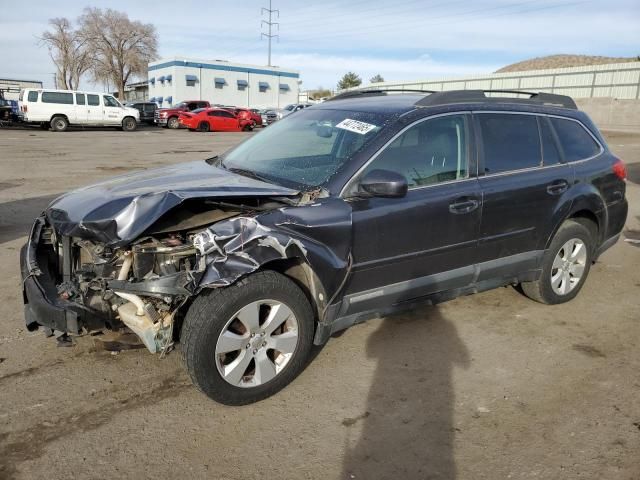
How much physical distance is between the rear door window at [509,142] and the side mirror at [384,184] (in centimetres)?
105

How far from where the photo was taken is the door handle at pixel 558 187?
14.1 ft

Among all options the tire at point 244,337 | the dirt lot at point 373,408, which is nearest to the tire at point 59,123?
the dirt lot at point 373,408

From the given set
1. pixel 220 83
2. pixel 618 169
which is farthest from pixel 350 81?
pixel 618 169

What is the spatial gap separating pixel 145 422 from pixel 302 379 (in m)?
1.01

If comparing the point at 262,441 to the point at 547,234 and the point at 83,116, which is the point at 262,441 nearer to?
the point at 547,234

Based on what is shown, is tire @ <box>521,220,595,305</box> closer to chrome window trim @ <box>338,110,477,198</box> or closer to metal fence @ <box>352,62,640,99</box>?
chrome window trim @ <box>338,110,477,198</box>

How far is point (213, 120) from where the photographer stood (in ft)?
99.8

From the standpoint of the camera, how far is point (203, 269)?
9.41 ft

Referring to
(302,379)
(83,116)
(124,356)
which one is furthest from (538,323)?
(83,116)

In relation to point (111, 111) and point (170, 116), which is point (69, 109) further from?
point (170, 116)

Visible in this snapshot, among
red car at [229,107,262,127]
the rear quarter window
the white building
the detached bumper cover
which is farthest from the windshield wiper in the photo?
the white building

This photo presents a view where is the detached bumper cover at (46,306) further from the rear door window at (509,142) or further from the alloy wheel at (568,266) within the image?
the alloy wheel at (568,266)

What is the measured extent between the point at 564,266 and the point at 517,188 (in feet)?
3.57

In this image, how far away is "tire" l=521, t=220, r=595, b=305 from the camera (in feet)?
14.9
